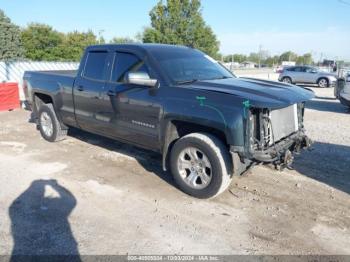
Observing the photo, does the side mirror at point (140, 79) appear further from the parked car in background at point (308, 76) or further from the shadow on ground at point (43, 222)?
the parked car in background at point (308, 76)

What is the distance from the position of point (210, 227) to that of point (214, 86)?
1.76 metres

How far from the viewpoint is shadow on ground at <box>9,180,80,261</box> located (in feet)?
10.4

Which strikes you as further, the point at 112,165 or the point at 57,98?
the point at 57,98

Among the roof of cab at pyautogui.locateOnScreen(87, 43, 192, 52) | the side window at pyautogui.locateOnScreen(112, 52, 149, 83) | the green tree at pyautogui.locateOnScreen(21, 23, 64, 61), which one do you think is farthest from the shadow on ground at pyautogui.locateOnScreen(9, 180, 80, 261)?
the green tree at pyautogui.locateOnScreen(21, 23, 64, 61)

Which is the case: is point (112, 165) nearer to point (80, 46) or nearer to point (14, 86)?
point (14, 86)

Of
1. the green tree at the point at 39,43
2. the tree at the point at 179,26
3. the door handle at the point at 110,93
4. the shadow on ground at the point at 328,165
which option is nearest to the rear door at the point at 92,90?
the door handle at the point at 110,93

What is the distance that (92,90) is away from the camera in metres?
5.43

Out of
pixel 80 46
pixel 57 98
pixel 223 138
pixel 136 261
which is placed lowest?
pixel 136 261

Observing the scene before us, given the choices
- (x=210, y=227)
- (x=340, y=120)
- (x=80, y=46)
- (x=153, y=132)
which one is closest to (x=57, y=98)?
(x=153, y=132)

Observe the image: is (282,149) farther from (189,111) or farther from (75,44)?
(75,44)

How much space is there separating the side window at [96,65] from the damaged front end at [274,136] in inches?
106

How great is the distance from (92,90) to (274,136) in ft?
9.93

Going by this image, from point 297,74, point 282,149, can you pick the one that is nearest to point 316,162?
point 282,149

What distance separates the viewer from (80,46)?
43.6m
